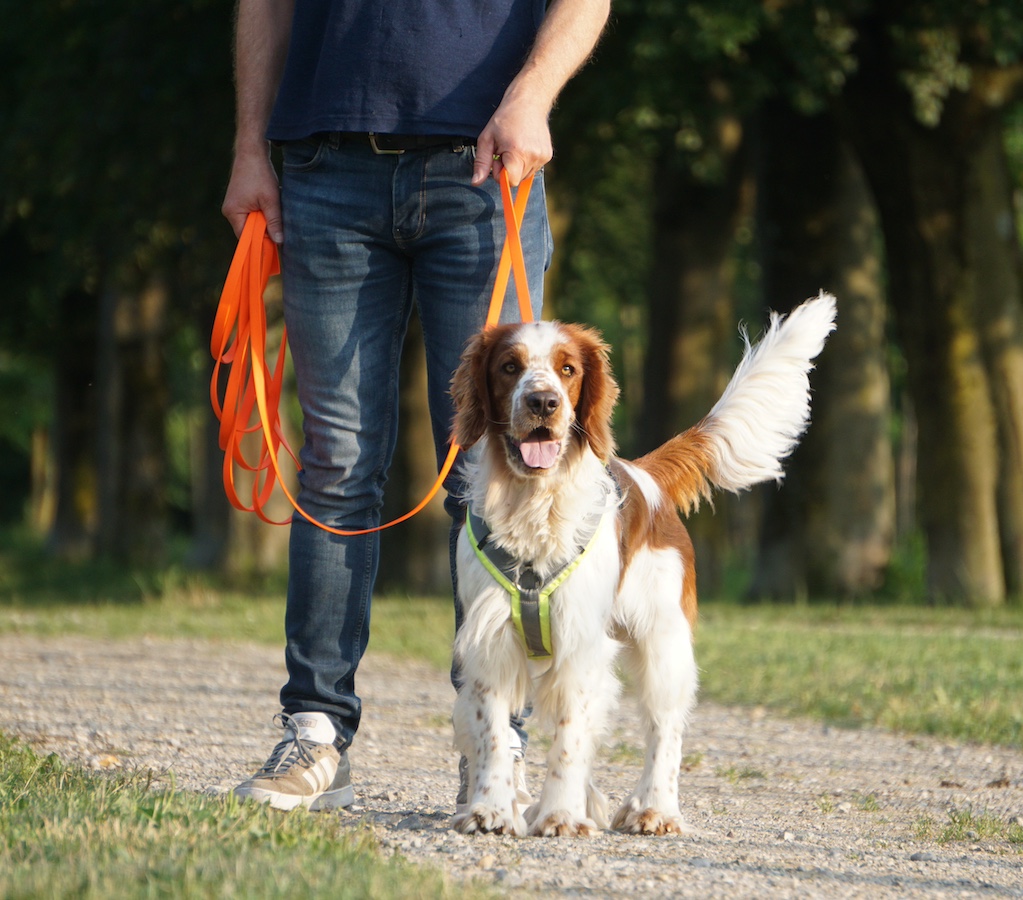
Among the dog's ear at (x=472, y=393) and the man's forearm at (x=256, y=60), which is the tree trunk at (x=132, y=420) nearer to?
the man's forearm at (x=256, y=60)

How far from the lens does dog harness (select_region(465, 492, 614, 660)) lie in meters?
4.13

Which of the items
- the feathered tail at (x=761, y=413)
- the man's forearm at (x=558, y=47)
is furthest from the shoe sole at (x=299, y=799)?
the man's forearm at (x=558, y=47)

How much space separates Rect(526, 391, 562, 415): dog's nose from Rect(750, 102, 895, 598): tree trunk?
10772 millimetres

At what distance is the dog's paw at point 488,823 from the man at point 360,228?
1.58 feet

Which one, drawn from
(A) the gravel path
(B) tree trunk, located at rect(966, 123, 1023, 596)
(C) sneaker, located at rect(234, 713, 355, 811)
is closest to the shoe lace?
(C) sneaker, located at rect(234, 713, 355, 811)

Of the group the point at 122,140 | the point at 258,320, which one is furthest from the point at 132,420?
the point at 258,320

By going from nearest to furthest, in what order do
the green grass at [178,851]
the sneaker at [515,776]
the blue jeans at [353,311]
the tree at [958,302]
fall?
the green grass at [178,851] → the sneaker at [515,776] → the blue jeans at [353,311] → the tree at [958,302]

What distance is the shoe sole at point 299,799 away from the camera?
4.09 m

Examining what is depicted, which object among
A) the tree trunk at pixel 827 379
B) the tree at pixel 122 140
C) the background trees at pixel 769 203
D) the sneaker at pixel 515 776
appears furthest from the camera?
the tree at pixel 122 140

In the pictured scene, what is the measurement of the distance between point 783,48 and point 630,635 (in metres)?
9.46

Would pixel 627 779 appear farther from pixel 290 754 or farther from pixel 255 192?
pixel 255 192

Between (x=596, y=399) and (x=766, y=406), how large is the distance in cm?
87

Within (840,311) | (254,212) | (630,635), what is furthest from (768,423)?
(840,311)

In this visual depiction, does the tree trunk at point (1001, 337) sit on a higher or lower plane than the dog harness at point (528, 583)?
higher
